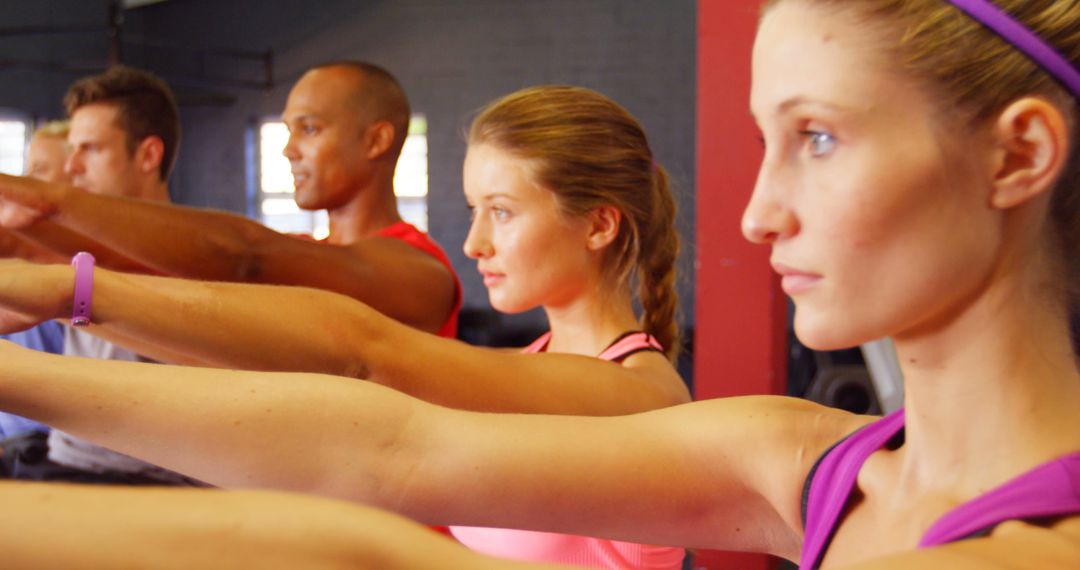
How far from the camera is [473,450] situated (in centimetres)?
83

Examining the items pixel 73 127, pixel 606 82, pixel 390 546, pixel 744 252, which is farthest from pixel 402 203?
pixel 390 546

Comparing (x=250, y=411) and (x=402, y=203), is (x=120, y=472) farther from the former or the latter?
(x=402, y=203)

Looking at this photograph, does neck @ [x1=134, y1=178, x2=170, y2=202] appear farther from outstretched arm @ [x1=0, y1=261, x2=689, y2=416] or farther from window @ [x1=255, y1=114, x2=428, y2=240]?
window @ [x1=255, y1=114, x2=428, y2=240]

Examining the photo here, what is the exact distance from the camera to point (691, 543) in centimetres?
89

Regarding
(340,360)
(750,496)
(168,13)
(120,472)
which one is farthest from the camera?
(168,13)

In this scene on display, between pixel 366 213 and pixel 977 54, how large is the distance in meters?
1.82

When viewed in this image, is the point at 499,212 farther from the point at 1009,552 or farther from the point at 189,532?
the point at 189,532

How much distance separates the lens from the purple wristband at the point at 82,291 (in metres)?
0.95

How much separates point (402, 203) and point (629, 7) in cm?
215

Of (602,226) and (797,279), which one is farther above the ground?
(602,226)

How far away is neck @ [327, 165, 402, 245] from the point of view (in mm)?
2334

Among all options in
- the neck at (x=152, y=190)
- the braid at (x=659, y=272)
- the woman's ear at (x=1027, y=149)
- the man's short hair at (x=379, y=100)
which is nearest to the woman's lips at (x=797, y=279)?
the woman's ear at (x=1027, y=149)

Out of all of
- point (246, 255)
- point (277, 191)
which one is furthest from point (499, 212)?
point (277, 191)

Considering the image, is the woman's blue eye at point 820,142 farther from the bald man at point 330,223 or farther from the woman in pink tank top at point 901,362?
the bald man at point 330,223
